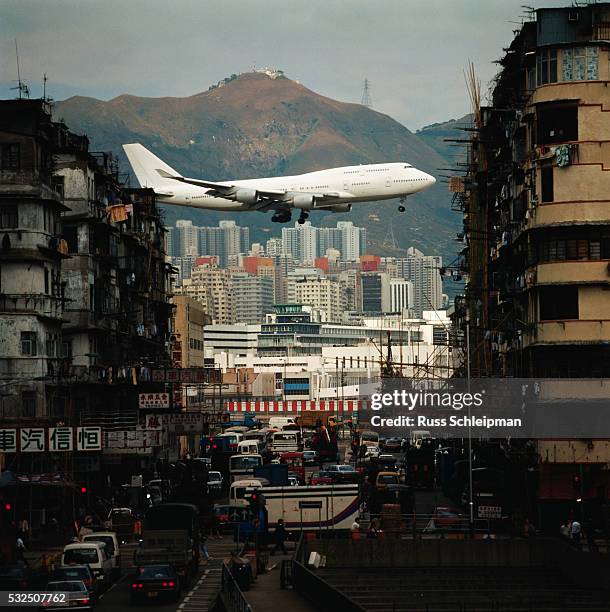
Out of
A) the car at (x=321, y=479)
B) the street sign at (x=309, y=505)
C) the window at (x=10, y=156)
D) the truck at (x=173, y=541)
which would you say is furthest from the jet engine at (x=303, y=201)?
the truck at (x=173, y=541)

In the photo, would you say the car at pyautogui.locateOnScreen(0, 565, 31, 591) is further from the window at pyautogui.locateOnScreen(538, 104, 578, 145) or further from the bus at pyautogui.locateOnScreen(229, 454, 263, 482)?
the bus at pyautogui.locateOnScreen(229, 454, 263, 482)

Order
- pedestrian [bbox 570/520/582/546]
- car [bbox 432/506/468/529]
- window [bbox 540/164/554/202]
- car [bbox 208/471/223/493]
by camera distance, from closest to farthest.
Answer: pedestrian [bbox 570/520/582/546] < car [bbox 432/506/468/529] < window [bbox 540/164/554/202] < car [bbox 208/471/223/493]

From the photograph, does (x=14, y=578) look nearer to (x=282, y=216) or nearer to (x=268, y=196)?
(x=282, y=216)

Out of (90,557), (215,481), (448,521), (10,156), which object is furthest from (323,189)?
(90,557)

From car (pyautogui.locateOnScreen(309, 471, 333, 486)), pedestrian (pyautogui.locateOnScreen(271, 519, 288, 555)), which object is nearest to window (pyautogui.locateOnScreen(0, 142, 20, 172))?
car (pyautogui.locateOnScreen(309, 471, 333, 486))

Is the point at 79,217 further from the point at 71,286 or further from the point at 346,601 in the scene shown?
the point at 346,601

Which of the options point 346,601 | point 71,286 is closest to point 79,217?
point 71,286
